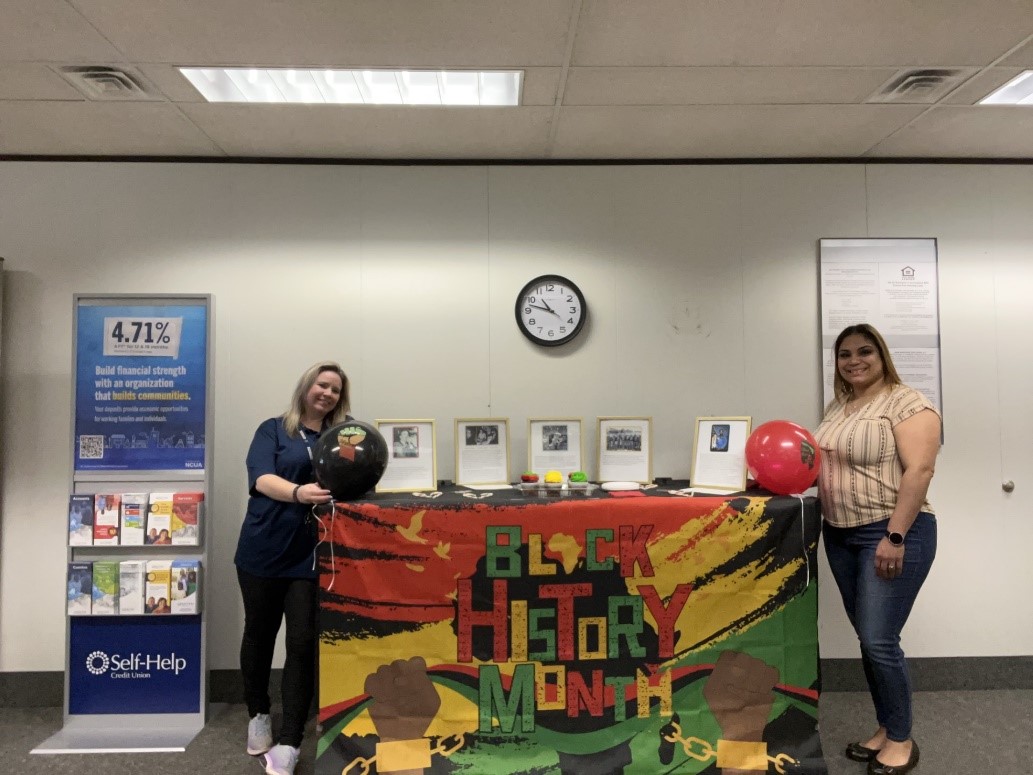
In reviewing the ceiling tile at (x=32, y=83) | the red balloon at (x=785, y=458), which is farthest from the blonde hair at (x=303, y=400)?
the red balloon at (x=785, y=458)

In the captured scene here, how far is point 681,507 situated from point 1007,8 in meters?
1.88

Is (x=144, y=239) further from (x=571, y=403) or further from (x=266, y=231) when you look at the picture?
(x=571, y=403)

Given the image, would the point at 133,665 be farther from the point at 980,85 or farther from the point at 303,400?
the point at 980,85

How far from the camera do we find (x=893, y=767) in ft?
7.48

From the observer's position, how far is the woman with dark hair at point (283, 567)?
91.3 inches

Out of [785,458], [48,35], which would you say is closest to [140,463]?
[48,35]

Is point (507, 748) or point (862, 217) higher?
point (862, 217)

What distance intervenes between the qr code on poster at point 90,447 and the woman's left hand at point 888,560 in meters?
3.11

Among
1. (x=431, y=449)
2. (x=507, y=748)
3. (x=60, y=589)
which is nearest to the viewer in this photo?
(x=507, y=748)

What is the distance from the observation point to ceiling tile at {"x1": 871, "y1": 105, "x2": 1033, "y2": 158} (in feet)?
8.74

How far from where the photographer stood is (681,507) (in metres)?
2.28

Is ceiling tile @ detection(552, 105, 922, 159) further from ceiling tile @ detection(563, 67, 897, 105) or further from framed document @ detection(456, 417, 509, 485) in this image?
framed document @ detection(456, 417, 509, 485)

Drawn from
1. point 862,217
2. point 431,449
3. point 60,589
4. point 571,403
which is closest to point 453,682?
point 431,449

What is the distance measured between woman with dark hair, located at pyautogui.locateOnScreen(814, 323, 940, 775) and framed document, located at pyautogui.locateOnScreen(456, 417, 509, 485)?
1286mm
